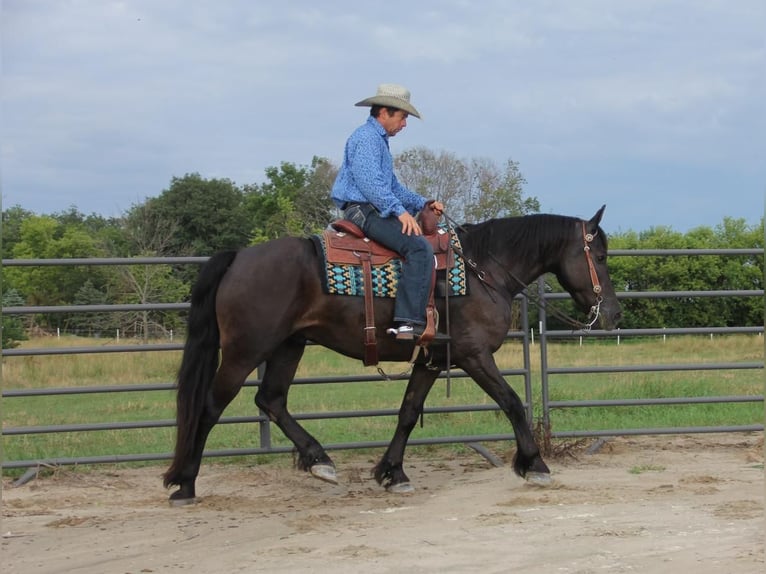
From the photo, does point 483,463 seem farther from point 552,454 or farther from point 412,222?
point 412,222

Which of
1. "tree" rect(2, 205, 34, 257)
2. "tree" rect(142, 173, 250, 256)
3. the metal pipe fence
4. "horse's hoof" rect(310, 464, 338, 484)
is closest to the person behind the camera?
"horse's hoof" rect(310, 464, 338, 484)

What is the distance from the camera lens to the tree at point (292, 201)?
35188mm

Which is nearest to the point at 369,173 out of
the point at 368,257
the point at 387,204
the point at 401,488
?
the point at 387,204

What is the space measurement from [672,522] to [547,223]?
2.29 metres

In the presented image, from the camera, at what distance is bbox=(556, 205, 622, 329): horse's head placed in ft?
20.2

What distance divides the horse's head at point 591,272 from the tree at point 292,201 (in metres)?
26.3

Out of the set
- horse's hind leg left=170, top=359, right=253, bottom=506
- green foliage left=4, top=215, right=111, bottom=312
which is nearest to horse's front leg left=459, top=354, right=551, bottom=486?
horse's hind leg left=170, top=359, right=253, bottom=506

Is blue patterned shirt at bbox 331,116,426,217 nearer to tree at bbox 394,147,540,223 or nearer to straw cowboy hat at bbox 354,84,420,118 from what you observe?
straw cowboy hat at bbox 354,84,420,118

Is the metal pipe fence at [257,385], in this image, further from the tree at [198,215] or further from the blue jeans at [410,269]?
the tree at [198,215]

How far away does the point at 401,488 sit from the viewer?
5906mm

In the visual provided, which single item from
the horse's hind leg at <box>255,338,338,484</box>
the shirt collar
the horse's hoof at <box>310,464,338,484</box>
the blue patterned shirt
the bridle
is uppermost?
the shirt collar

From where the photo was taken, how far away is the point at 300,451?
5.60m

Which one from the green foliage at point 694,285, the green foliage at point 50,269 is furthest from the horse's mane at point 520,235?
the green foliage at point 50,269

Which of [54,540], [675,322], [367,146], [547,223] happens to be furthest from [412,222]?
[675,322]
